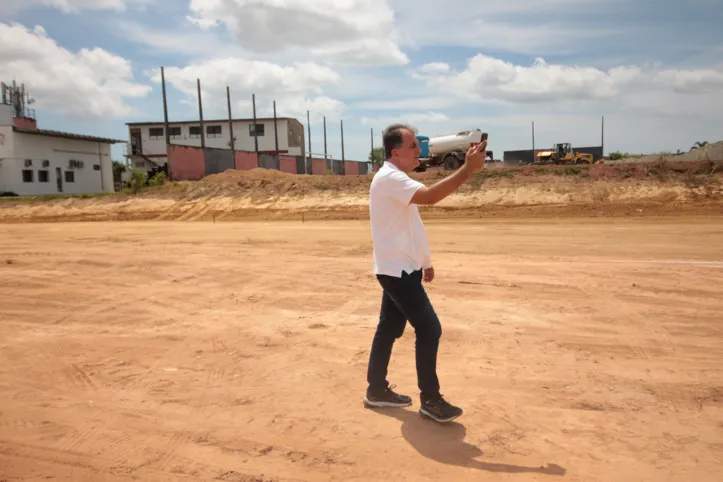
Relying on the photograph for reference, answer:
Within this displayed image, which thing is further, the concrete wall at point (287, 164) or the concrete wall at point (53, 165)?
the concrete wall at point (287, 164)

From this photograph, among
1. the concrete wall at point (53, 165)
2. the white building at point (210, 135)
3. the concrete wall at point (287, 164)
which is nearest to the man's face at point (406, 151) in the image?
the concrete wall at point (53, 165)

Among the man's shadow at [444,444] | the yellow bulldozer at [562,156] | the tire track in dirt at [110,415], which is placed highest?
the yellow bulldozer at [562,156]

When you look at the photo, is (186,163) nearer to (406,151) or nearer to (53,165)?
(53,165)

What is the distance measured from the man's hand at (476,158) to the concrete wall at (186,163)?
96.8ft

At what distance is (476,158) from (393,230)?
66 centimetres

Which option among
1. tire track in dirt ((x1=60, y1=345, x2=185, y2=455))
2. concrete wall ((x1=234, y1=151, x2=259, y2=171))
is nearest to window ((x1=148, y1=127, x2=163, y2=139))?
concrete wall ((x1=234, y1=151, x2=259, y2=171))

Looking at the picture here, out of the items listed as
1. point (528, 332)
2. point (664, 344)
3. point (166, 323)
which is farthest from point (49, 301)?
point (664, 344)

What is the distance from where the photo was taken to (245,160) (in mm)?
38781

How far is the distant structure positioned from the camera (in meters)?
34.1

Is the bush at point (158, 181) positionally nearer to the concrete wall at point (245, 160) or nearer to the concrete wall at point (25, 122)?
the concrete wall at point (245, 160)

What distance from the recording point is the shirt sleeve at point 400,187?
3209 millimetres

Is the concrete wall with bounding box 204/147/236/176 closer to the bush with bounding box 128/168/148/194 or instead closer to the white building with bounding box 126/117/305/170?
the bush with bounding box 128/168/148/194

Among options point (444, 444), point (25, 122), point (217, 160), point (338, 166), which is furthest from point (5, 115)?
point (444, 444)

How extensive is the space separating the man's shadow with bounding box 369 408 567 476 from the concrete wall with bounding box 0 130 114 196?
37.9 meters
